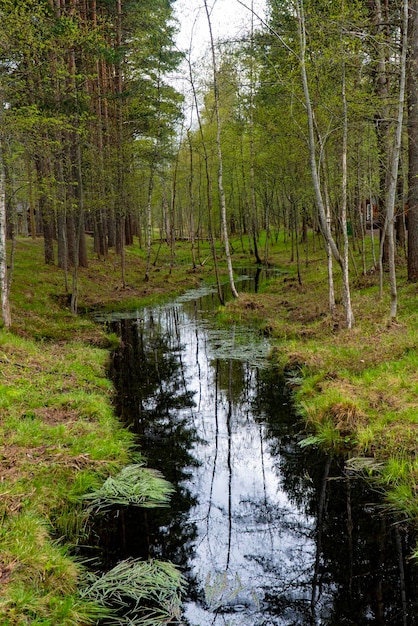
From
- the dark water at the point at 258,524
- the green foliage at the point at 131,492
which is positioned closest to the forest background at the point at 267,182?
the green foliage at the point at 131,492

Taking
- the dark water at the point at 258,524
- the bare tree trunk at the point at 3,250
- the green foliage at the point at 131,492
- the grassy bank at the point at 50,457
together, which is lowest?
the dark water at the point at 258,524

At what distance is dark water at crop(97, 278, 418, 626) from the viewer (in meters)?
4.39

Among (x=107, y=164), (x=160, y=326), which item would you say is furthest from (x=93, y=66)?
(x=160, y=326)

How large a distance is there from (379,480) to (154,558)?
327cm

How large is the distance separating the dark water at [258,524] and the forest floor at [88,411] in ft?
1.62

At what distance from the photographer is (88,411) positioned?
855 cm

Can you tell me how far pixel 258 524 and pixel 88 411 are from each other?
4066mm

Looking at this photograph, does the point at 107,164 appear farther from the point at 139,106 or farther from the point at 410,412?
the point at 410,412

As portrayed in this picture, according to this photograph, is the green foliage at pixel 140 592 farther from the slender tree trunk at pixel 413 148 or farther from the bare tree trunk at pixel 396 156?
the slender tree trunk at pixel 413 148

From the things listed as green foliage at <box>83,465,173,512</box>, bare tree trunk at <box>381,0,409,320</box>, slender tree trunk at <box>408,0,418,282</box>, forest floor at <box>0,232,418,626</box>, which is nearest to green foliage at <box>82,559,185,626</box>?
forest floor at <box>0,232,418,626</box>

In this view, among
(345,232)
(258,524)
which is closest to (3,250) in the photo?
(345,232)

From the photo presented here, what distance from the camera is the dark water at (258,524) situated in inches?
173

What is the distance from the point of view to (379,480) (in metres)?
6.44

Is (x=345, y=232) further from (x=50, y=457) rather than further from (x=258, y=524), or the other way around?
(x=50, y=457)
